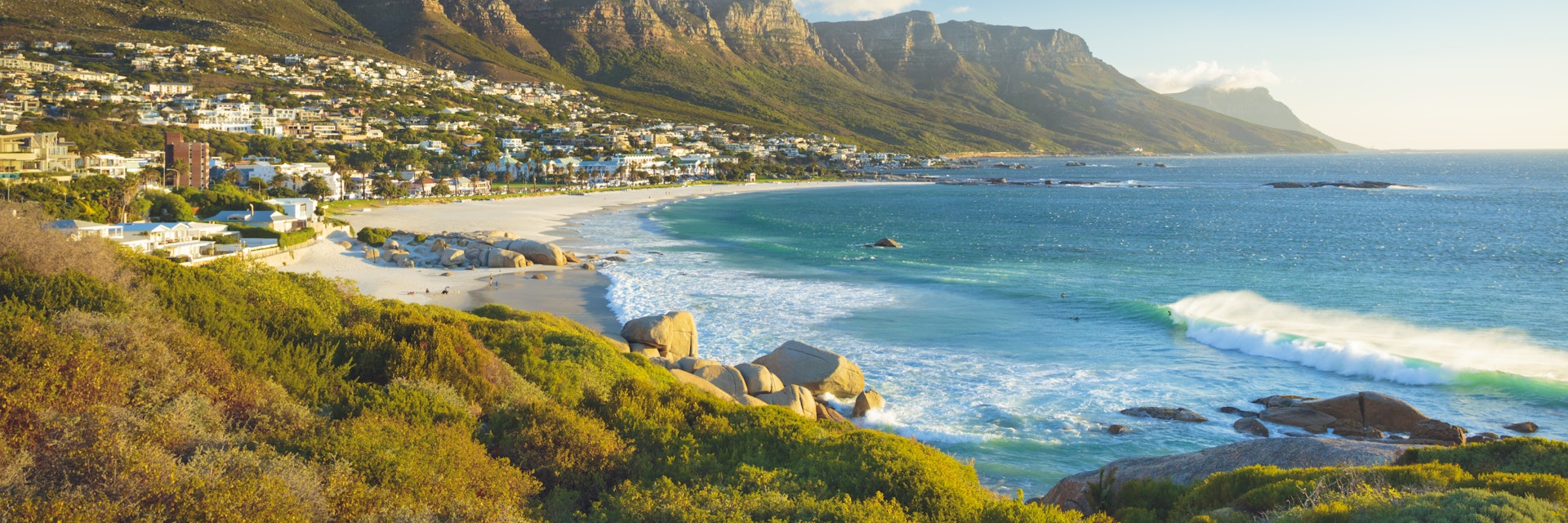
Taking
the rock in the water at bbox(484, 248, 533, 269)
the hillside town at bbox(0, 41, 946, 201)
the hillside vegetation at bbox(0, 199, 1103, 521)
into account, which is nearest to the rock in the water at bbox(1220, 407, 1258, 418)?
the hillside vegetation at bbox(0, 199, 1103, 521)

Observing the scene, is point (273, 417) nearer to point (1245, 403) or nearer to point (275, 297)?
point (275, 297)

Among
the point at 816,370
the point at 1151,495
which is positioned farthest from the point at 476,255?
the point at 1151,495

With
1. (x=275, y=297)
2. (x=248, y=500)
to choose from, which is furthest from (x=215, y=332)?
(x=248, y=500)

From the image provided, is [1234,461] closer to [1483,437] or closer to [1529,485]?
[1529,485]

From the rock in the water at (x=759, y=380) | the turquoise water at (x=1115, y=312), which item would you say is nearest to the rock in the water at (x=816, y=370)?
the rock in the water at (x=759, y=380)

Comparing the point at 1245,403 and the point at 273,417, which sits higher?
the point at 273,417

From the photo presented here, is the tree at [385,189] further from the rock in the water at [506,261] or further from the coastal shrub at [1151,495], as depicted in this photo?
the coastal shrub at [1151,495]
